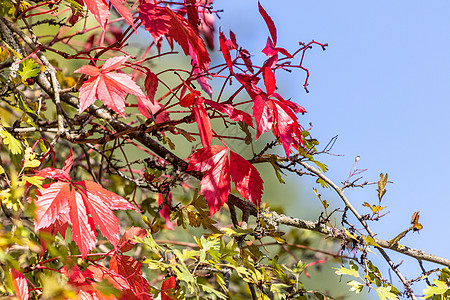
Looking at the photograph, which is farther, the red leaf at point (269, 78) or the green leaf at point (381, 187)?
the green leaf at point (381, 187)

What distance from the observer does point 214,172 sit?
0.95 metres

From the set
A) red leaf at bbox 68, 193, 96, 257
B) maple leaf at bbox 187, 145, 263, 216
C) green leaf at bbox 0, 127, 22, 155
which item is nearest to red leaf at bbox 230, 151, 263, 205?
maple leaf at bbox 187, 145, 263, 216

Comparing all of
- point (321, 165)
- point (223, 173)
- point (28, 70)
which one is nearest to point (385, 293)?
point (321, 165)

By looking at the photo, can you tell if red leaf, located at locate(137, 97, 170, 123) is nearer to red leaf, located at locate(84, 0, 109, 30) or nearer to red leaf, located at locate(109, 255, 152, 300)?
red leaf, located at locate(84, 0, 109, 30)

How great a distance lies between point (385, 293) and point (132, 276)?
57 centimetres

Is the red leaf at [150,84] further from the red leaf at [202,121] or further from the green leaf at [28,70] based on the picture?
the green leaf at [28,70]

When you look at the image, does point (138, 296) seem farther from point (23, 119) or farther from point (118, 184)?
point (118, 184)

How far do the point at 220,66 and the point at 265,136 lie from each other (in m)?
0.83

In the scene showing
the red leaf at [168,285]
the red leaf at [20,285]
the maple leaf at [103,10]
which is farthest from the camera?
the red leaf at [168,285]

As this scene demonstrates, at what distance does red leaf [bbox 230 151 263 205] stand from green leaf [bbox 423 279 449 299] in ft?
1.62

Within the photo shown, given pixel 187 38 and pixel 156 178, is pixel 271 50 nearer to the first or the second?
pixel 187 38

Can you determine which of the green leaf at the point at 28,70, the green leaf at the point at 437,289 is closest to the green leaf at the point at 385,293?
the green leaf at the point at 437,289

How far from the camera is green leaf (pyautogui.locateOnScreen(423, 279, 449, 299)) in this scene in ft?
3.56

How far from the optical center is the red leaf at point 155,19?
913mm
